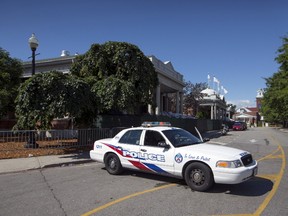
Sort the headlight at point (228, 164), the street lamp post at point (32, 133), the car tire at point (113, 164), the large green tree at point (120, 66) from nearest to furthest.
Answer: the headlight at point (228, 164)
the car tire at point (113, 164)
the street lamp post at point (32, 133)
the large green tree at point (120, 66)

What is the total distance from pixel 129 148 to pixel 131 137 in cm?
40

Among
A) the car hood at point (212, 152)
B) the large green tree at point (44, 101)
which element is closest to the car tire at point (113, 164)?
the car hood at point (212, 152)

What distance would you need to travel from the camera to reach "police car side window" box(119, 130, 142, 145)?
8922 mm

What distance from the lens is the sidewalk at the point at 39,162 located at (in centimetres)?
1062

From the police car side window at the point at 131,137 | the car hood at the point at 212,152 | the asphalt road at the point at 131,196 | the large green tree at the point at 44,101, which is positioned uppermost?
the large green tree at the point at 44,101

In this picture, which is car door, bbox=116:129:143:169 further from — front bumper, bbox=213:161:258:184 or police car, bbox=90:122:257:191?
front bumper, bbox=213:161:258:184

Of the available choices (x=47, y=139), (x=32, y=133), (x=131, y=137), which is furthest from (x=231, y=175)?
(x=47, y=139)

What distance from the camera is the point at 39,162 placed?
38.2 feet

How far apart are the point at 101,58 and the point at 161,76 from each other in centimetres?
1490

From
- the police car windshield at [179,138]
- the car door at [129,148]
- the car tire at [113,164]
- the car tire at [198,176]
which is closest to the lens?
the car tire at [198,176]

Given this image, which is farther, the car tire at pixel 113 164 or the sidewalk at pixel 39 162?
the sidewalk at pixel 39 162

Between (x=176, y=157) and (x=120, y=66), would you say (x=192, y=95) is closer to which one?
(x=120, y=66)

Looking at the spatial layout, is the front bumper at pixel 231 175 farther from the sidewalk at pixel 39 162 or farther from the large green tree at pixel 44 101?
the large green tree at pixel 44 101

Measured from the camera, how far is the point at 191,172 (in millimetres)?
7414
